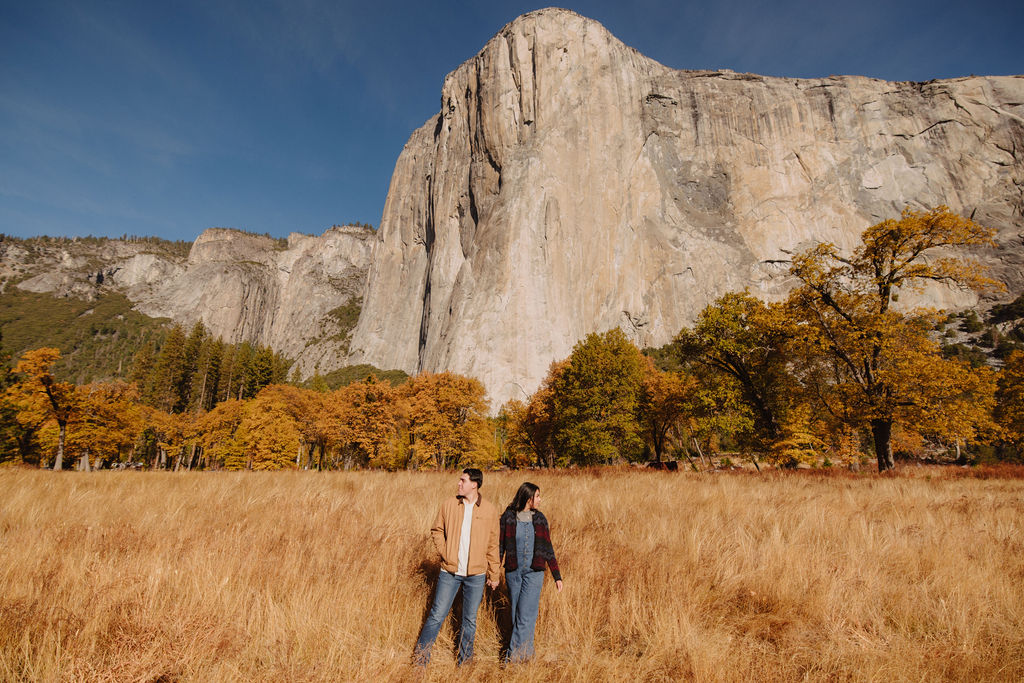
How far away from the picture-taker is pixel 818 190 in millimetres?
95875

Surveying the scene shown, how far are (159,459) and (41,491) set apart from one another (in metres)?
65.3

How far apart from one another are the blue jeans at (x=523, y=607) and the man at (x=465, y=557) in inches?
7.6

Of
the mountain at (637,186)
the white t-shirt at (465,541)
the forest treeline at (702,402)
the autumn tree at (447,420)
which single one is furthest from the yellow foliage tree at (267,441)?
the white t-shirt at (465,541)

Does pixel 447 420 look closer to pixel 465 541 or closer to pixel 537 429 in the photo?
pixel 537 429

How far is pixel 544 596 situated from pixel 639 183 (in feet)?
319

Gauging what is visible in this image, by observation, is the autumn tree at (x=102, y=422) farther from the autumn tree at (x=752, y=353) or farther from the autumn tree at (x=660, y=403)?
the autumn tree at (x=752, y=353)

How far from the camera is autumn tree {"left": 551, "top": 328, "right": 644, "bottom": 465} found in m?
32.3

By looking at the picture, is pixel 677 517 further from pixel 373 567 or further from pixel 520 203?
pixel 520 203

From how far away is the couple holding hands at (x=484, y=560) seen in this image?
377 cm

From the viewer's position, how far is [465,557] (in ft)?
12.9

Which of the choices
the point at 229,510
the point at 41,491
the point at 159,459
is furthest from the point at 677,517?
the point at 159,459

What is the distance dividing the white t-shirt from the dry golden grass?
0.69 m

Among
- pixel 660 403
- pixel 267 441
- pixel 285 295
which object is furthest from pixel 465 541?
pixel 285 295

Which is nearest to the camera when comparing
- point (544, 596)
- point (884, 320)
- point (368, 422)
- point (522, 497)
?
point (522, 497)
